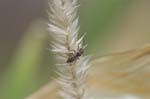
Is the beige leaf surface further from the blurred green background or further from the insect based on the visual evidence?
the blurred green background

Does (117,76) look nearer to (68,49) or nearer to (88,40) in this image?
(68,49)

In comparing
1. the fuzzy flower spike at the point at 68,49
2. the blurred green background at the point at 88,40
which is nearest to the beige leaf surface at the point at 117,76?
the fuzzy flower spike at the point at 68,49

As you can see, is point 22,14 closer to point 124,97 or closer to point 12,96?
point 12,96

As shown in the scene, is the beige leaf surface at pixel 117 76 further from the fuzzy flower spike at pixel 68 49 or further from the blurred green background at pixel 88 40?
the blurred green background at pixel 88 40

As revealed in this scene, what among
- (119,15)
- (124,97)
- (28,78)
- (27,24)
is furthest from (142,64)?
(27,24)

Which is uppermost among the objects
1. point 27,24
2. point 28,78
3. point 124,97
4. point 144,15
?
point 27,24

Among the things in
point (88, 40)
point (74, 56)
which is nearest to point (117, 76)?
point (74, 56)
